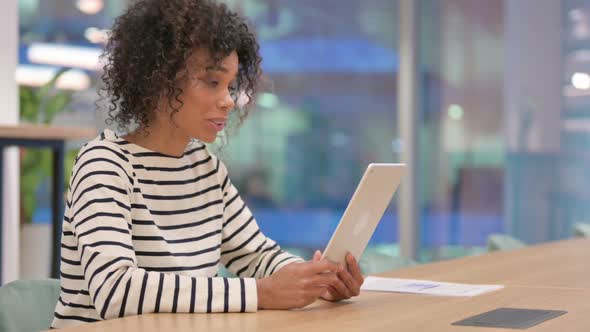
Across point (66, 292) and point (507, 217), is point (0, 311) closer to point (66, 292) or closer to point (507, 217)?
point (66, 292)

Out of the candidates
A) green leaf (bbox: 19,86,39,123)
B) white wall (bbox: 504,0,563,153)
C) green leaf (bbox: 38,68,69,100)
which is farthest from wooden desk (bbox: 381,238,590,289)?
green leaf (bbox: 19,86,39,123)

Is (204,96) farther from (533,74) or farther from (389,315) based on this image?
(533,74)

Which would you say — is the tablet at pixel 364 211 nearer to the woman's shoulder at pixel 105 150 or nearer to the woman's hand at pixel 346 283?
the woman's hand at pixel 346 283

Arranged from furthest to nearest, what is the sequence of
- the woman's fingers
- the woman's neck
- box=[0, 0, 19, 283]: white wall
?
box=[0, 0, 19, 283]: white wall
the woman's neck
the woman's fingers

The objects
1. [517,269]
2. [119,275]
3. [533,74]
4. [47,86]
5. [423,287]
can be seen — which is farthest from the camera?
[533,74]

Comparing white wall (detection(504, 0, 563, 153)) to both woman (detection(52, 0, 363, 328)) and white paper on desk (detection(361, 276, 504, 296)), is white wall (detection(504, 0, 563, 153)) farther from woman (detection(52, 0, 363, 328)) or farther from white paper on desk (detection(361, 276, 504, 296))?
woman (detection(52, 0, 363, 328))

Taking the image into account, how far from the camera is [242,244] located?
2133 mm

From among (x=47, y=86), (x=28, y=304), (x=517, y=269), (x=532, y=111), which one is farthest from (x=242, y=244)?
(x=532, y=111)

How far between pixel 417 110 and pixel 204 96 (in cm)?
500

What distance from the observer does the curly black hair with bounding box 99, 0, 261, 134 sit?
1.88m

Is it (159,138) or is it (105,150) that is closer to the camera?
(105,150)

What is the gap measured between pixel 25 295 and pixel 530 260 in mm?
1584

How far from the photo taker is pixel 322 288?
1732 mm

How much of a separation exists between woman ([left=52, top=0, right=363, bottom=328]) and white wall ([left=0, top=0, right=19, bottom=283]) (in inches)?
107
